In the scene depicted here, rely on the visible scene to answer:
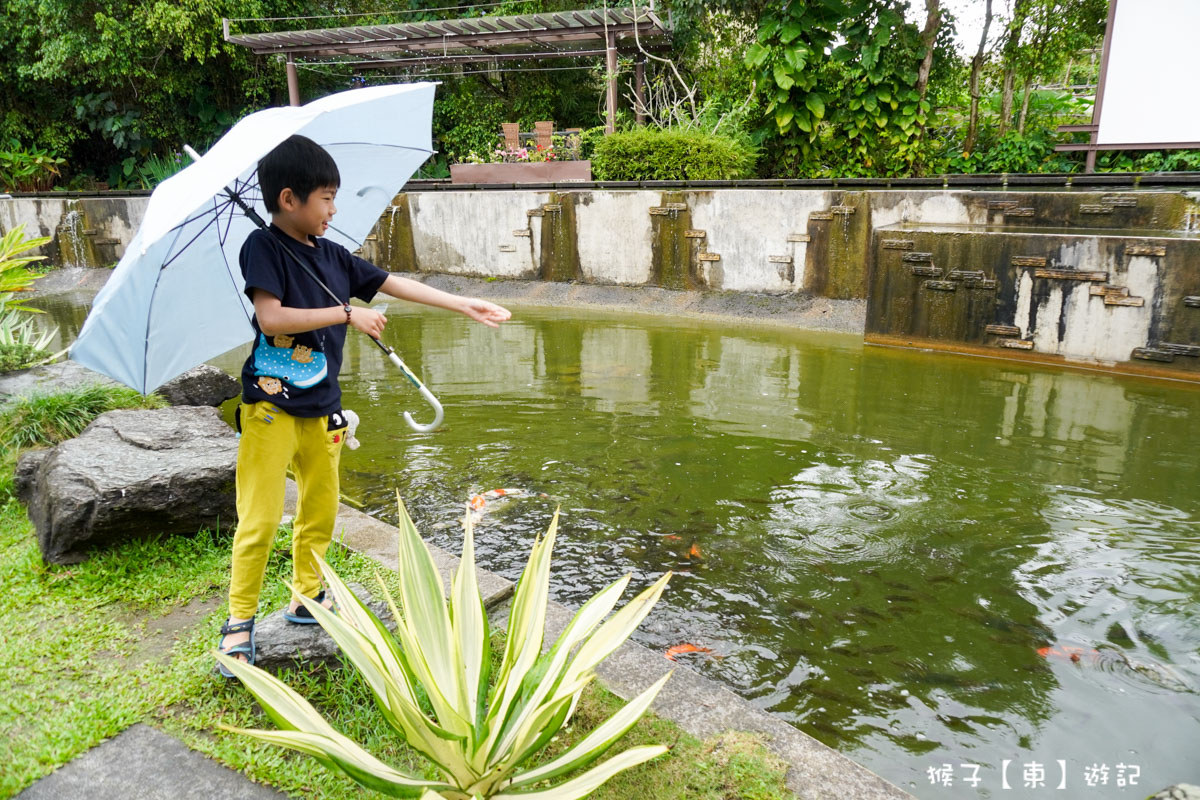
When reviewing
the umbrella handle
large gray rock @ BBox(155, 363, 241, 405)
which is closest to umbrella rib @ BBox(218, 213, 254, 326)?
the umbrella handle

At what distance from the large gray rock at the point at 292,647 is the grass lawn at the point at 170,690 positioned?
43mm

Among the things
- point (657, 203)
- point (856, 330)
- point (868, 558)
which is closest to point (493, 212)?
point (657, 203)

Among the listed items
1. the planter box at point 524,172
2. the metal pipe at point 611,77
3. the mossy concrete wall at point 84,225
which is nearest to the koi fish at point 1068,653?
the planter box at point 524,172

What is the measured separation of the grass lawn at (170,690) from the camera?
228cm

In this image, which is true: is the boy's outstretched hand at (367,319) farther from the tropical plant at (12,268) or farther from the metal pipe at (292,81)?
the metal pipe at (292,81)

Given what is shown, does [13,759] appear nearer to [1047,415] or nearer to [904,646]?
[904,646]

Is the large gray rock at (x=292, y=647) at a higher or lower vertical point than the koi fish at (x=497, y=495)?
higher

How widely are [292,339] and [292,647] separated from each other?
98cm

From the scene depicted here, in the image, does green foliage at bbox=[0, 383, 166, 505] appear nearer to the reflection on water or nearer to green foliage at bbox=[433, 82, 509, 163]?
the reflection on water

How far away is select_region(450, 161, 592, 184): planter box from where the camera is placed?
480 inches

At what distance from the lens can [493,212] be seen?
11883 millimetres

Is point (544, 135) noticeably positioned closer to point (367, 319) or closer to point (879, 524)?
point (879, 524)

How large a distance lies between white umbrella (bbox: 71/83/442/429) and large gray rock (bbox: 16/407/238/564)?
719 mm

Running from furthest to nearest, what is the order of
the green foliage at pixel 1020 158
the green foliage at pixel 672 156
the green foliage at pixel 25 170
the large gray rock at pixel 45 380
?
the green foliage at pixel 25 170 < the green foliage at pixel 672 156 < the green foliage at pixel 1020 158 < the large gray rock at pixel 45 380
